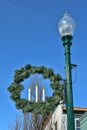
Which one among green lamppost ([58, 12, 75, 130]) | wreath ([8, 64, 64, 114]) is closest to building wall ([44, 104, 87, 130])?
wreath ([8, 64, 64, 114])

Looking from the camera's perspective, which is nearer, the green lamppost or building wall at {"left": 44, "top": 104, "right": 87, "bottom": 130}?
the green lamppost

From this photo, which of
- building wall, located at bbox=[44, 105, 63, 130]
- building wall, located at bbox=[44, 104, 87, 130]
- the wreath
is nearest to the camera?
the wreath

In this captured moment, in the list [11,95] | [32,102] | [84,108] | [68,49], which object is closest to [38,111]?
[32,102]

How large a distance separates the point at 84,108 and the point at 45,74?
21973 millimetres

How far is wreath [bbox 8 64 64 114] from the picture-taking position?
8.23 m

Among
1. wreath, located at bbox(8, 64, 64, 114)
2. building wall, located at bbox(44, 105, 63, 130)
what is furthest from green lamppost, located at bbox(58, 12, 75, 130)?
building wall, located at bbox(44, 105, 63, 130)

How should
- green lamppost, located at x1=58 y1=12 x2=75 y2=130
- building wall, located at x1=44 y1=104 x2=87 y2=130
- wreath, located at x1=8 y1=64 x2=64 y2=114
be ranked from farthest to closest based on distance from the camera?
building wall, located at x1=44 y1=104 x2=87 y2=130
wreath, located at x1=8 y1=64 x2=64 y2=114
green lamppost, located at x1=58 y1=12 x2=75 y2=130

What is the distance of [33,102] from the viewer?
8312 millimetres

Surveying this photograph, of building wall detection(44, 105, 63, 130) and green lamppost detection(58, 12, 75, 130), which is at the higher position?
building wall detection(44, 105, 63, 130)

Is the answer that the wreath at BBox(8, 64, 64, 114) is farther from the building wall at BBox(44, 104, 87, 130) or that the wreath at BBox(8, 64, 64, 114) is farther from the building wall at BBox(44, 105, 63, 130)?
the building wall at BBox(44, 105, 63, 130)

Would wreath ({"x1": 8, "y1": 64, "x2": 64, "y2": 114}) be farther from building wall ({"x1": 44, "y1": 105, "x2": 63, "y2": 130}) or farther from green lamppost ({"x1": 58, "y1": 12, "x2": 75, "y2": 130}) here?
building wall ({"x1": 44, "y1": 105, "x2": 63, "y2": 130})

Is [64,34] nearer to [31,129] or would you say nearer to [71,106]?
[71,106]

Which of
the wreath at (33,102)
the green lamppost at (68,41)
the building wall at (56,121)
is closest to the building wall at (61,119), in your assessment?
the building wall at (56,121)

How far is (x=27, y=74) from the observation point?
8852 millimetres
